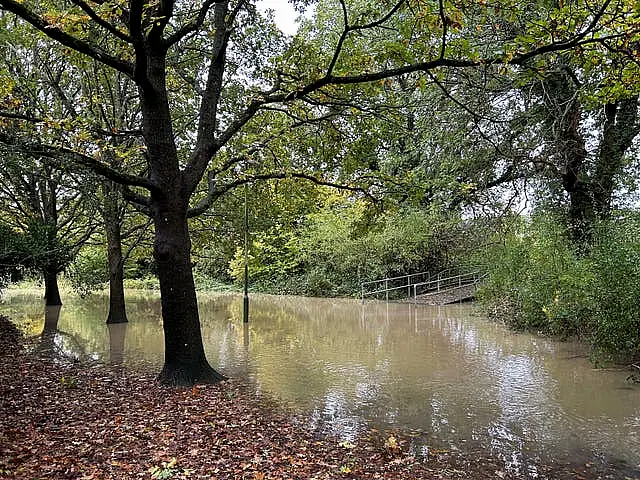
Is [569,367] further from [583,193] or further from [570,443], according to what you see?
[583,193]

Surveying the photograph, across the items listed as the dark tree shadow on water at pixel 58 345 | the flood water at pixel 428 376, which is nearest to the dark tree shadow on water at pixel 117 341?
the flood water at pixel 428 376

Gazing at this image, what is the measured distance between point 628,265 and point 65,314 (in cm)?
1810

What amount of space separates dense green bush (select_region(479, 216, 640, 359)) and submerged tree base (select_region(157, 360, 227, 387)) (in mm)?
6676

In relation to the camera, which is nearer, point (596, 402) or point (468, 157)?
point (596, 402)

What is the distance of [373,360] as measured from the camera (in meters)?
10.7

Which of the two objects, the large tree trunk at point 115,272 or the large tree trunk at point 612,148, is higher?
the large tree trunk at point 612,148

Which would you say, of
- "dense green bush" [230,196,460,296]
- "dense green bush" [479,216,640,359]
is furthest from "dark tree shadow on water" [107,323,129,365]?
"dense green bush" [479,216,640,359]

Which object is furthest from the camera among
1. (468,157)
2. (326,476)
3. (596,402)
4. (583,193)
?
(468,157)

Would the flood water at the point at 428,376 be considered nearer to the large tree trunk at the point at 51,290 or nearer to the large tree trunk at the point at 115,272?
the large tree trunk at the point at 115,272

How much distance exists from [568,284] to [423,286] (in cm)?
1439

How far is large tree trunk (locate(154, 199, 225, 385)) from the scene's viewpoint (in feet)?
25.2

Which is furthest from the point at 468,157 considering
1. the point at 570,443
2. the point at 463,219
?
the point at 570,443

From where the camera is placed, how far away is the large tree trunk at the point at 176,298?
25.2ft

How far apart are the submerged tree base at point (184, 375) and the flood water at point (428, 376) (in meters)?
0.92
